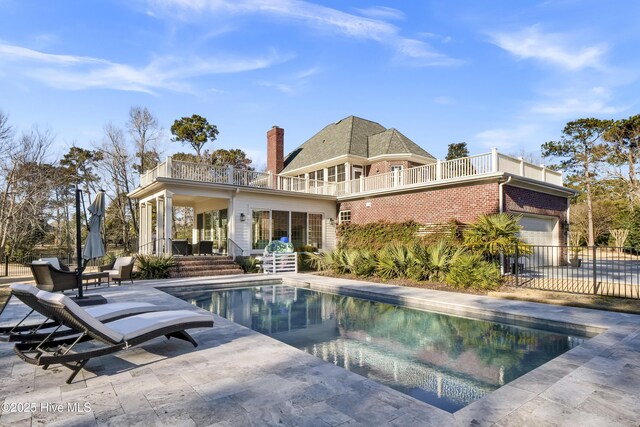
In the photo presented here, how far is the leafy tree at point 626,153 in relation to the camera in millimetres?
25927

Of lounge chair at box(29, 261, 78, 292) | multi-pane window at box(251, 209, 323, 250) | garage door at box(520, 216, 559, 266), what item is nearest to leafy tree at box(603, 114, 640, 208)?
garage door at box(520, 216, 559, 266)

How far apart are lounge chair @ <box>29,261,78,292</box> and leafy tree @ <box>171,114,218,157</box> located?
22.6 m

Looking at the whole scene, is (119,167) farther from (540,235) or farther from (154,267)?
(540,235)

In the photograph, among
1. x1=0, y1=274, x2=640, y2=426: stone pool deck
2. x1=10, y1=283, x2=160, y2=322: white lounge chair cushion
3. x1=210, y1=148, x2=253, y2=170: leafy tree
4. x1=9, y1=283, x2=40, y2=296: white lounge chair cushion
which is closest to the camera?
Result: x1=0, y1=274, x2=640, y2=426: stone pool deck

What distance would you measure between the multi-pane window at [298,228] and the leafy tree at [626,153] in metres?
24.6

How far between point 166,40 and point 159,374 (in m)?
11.7

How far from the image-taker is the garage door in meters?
13.7

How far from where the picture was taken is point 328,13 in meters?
11.9

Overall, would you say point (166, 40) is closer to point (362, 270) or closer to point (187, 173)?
point (187, 173)

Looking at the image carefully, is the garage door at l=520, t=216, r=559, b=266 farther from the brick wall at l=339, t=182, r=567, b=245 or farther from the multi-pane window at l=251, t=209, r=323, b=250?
the multi-pane window at l=251, t=209, r=323, b=250

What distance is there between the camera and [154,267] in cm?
1312

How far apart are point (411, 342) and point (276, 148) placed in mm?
20056

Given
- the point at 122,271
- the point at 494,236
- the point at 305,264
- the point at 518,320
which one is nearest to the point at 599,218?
the point at 494,236

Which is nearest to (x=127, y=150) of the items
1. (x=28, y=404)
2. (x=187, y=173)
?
(x=187, y=173)
